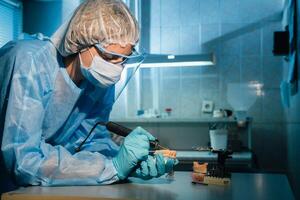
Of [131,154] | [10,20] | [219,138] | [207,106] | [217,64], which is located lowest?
[219,138]

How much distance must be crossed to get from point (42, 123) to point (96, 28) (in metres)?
0.41

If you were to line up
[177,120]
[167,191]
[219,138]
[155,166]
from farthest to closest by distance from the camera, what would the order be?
[177,120]
[219,138]
[155,166]
[167,191]

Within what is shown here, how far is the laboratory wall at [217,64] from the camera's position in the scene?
11.6 feet

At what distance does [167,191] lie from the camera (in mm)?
1096

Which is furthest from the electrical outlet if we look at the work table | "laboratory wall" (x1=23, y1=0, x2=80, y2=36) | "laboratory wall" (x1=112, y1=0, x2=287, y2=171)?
the work table

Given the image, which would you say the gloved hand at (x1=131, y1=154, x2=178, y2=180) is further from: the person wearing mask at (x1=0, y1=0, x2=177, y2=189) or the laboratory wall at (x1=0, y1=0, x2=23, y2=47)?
the laboratory wall at (x1=0, y1=0, x2=23, y2=47)

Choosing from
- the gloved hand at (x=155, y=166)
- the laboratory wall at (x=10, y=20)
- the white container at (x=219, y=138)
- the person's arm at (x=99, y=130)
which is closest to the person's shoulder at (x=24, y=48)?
the person's arm at (x=99, y=130)

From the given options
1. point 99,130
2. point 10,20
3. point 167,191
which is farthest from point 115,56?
point 10,20

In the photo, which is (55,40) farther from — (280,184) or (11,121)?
(280,184)

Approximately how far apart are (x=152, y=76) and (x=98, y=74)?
242 centimetres

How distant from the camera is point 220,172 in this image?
1.26 metres

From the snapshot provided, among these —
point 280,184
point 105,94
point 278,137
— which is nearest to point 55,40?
point 105,94

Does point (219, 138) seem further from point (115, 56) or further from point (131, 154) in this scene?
point (131, 154)

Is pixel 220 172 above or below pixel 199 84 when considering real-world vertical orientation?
below
